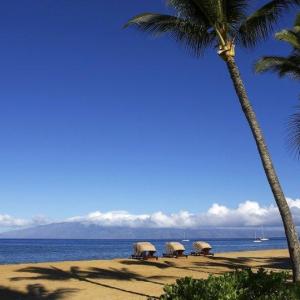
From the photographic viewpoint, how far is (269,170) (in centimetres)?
1353

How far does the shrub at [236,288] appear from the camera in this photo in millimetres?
8477

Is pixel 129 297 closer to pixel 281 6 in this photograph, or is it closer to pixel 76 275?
pixel 76 275

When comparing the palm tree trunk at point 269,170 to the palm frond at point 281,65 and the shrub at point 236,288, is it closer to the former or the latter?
the shrub at point 236,288

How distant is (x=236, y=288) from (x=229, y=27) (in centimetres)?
865

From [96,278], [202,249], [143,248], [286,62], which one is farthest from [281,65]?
[202,249]

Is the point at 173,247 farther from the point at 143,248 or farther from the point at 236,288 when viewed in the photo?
the point at 236,288

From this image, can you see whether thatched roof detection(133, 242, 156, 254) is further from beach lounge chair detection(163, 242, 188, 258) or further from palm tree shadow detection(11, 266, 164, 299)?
palm tree shadow detection(11, 266, 164, 299)

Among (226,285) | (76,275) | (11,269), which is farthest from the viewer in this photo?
(11,269)

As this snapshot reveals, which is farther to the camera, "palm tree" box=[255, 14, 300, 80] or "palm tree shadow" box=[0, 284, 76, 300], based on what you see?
"palm tree" box=[255, 14, 300, 80]

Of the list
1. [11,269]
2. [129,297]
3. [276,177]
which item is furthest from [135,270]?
[276,177]

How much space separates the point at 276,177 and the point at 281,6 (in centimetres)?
515

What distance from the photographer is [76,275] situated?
21.3 m

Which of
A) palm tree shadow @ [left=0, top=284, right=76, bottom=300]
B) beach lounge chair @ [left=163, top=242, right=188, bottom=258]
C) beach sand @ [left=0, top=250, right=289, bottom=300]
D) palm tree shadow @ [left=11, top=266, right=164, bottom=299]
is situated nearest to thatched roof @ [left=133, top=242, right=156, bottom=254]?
beach lounge chair @ [left=163, top=242, right=188, bottom=258]

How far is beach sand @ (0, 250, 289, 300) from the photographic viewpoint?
16.5m
